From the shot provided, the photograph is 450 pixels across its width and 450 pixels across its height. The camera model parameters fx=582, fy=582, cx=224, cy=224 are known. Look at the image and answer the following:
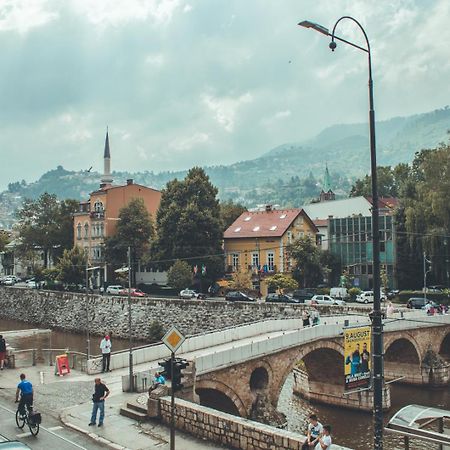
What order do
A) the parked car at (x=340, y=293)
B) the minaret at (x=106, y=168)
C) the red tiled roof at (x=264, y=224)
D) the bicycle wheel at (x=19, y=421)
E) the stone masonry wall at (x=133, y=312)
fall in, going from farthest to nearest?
the minaret at (x=106, y=168) < the red tiled roof at (x=264, y=224) < the parked car at (x=340, y=293) < the stone masonry wall at (x=133, y=312) < the bicycle wheel at (x=19, y=421)

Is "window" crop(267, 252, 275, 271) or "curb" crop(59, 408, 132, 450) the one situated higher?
"window" crop(267, 252, 275, 271)

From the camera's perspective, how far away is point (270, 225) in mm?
66562

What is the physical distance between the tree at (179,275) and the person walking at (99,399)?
43.4 meters

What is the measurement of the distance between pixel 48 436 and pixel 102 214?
63223 mm

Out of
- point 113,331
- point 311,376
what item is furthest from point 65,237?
point 311,376

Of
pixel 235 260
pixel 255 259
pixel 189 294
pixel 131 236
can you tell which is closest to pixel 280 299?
pixel 189 294

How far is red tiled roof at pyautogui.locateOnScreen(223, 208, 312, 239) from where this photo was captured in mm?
65188

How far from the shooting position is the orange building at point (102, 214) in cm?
7756

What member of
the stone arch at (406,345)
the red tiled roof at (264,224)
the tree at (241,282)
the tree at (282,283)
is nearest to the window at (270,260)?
the red tiled roof at (264,224)

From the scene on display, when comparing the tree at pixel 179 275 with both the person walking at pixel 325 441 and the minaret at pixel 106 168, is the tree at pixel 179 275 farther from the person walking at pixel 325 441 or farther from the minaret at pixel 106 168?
the person walking at pixel 325 441

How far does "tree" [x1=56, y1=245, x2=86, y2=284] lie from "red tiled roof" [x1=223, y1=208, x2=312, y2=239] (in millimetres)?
18066

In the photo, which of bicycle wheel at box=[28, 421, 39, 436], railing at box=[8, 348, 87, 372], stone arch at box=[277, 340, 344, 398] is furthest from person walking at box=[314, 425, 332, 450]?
railing at box=[8, 348, 87, 372]

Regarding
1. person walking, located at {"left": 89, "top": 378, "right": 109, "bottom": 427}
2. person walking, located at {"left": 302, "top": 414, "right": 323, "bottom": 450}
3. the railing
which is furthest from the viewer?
the railing

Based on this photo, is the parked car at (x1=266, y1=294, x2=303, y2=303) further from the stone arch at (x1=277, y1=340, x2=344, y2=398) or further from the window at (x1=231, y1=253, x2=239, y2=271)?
the stone arch at (x1=277, y1=340, x2=344, y2=398)
